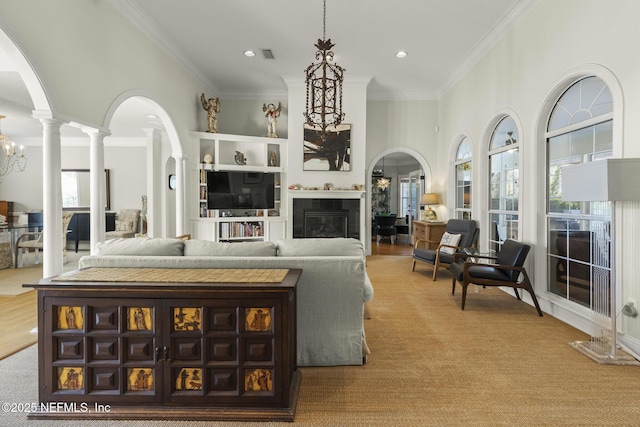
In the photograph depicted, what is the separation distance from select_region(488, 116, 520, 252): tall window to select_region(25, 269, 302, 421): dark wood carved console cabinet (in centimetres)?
377

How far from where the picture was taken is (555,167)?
3.65m

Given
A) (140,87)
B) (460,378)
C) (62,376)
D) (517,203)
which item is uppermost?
(140,87)

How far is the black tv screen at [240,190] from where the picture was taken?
6449mm

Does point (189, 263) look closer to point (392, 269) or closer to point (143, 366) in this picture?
point (143, 366)

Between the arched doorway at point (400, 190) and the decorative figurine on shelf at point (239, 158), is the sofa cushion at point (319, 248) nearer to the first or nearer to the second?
the decorative figurine on shelf at point (239, 158)

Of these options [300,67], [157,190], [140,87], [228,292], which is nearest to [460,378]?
[228,292]

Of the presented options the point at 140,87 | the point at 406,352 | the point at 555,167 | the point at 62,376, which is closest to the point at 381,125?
the point at 555,167

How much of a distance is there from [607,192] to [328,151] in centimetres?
474

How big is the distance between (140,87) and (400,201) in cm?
900

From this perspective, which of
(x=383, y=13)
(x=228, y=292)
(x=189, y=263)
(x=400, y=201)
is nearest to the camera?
(x=228, y=292)

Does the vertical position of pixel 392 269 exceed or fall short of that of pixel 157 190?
it falls short

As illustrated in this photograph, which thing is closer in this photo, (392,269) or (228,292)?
(228,292)

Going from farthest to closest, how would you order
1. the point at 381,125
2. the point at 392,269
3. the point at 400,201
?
the point at 400,201, the point at 381,125, the point at 392,269

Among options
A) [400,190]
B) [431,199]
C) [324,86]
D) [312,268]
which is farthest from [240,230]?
[400,190]
